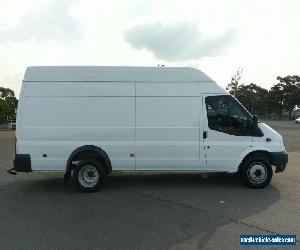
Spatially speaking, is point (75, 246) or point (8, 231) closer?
point (75, 246)

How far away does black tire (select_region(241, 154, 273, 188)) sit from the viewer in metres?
7.81

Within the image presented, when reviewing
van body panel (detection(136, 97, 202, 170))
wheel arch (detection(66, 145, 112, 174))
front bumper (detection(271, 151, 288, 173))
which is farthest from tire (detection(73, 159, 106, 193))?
front bumper (detection(271, 151, 288, 173))

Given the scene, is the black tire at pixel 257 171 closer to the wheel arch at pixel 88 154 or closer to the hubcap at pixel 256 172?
the hubcap at pixel 256 172

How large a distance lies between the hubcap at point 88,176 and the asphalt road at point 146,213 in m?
0.29

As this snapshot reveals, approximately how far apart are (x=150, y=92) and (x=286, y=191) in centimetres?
368

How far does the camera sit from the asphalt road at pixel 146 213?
15.9 ft

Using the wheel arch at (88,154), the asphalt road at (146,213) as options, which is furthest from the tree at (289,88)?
the wheel arch at (88,154)

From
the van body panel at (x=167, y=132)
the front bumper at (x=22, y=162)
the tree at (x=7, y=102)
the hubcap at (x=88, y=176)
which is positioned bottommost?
the hubcap at (x=88, y=176)

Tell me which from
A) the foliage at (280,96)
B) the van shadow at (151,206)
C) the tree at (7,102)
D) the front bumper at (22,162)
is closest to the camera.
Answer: the van shadow at (151,206)

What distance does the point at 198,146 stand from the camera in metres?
7.75

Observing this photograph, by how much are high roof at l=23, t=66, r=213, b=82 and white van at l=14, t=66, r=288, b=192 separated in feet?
0.07

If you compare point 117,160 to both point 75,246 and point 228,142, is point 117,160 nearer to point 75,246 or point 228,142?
point 228,142

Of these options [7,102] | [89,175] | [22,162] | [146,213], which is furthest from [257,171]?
[7,102]

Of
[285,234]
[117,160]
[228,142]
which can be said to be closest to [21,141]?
[117,160]
